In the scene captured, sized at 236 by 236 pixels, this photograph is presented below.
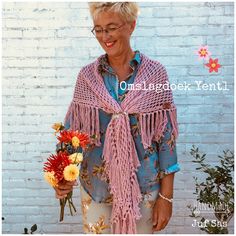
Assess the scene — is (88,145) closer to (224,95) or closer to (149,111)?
(149,111)

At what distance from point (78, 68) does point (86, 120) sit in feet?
2.02

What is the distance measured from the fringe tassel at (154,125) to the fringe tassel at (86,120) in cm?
17

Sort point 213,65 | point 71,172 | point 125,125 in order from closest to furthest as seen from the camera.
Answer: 1. point 71,172
2. point 125,125
3. point 213,65

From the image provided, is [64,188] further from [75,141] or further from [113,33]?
[113,33]

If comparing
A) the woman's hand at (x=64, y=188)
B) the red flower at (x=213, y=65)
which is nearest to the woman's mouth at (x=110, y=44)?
the woman's hand at (x=64, y=188)

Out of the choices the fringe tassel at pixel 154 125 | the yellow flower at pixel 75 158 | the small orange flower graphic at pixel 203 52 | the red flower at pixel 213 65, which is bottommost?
the yellow flower at pixel 75 158

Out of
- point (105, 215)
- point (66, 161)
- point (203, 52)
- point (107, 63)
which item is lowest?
point (105, 215)

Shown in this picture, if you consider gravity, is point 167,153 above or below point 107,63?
below

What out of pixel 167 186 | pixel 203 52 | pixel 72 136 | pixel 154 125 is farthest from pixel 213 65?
pixel 72 136

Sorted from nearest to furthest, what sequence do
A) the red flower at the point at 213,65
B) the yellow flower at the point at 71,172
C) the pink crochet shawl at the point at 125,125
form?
the yellow flower at the point at 71,172 → the pink crochet shawl at the point at 125,125 → the red flower at the point at 213,65

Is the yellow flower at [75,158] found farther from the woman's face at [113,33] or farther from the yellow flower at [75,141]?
the woman's face at [113,33]

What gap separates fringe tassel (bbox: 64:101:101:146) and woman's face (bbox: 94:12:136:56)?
24 cm

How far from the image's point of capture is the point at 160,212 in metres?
1.99

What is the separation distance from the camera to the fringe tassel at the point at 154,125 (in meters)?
1.94
